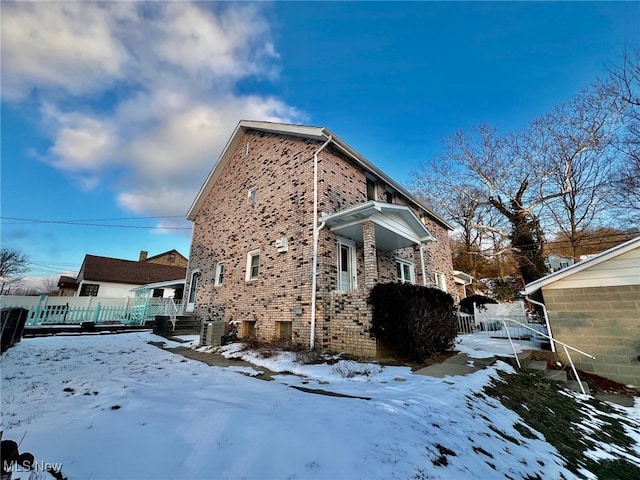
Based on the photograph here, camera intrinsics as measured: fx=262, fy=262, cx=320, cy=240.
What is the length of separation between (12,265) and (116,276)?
17.6 metres

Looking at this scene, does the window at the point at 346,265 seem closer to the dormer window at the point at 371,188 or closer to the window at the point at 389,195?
the dormer window at the point at 371,188

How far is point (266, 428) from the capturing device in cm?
250

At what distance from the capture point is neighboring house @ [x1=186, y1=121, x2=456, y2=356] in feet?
25.1

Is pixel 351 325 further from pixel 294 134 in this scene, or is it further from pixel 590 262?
pixel 294 134

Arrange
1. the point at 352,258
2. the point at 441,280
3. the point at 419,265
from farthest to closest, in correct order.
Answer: the point at 441,280 < the point at 419,265 < the point at 352,258

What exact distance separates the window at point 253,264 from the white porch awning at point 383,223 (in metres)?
3.58

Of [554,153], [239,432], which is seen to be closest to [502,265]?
[554,153]

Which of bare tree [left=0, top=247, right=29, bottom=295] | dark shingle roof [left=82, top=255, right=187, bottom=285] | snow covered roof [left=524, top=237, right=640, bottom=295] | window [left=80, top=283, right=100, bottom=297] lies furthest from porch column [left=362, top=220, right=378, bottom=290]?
bare tree [left=0, top=247, right=29, bottom=295]

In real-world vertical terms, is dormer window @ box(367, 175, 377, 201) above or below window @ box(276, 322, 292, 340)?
above

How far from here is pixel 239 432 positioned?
Result: 2.41 meters

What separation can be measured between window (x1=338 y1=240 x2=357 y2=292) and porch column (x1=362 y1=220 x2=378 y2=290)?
1.44 meters

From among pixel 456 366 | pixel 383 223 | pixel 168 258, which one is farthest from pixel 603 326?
pixel 168 258

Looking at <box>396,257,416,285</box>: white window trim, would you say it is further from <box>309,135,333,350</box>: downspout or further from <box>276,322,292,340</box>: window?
<box>276,322,292,340</box>: window

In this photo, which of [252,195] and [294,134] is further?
[252,195]
